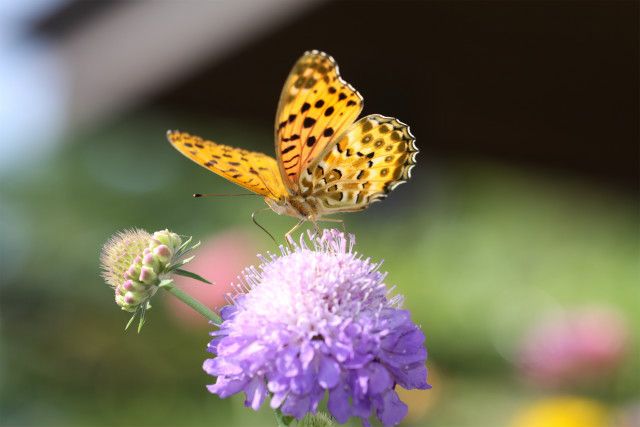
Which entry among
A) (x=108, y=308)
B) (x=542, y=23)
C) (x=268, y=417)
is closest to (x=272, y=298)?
(x=268, y=417)

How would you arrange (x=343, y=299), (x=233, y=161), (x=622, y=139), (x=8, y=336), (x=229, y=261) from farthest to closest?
1. (x=622, y=139)
2. (x=8, y=336)
3. (x=229, y=261)
4. (x=233, y=161)
5. (x=343, y=299)

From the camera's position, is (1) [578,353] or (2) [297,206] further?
(1) [578,353]

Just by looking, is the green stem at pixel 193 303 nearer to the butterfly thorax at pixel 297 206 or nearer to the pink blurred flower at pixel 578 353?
the butterfly thorax at pixel 297 206

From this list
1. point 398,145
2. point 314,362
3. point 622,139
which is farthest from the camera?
point 622,139

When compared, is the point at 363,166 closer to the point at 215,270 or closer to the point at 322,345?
the point at 322,345

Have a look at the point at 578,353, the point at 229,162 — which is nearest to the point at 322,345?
the point at 229,162

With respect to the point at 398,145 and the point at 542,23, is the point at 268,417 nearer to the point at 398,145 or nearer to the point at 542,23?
the point at 398,145

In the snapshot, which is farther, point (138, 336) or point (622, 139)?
point (622, 139)
